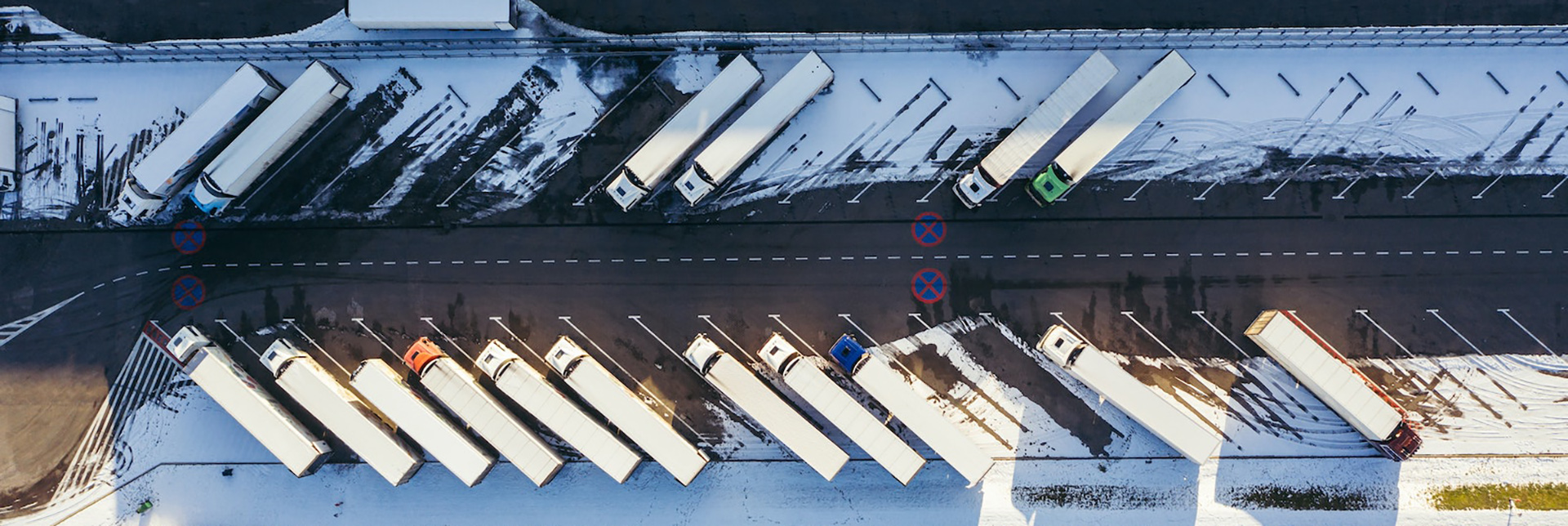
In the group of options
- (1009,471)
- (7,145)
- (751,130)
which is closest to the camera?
(751,130)

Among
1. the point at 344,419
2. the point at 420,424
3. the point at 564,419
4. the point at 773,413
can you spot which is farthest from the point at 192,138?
the point at 773,413

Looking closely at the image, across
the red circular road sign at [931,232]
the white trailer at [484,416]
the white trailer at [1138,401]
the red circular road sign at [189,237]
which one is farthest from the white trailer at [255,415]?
the white trailer at [1138,401]

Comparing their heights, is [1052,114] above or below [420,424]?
below

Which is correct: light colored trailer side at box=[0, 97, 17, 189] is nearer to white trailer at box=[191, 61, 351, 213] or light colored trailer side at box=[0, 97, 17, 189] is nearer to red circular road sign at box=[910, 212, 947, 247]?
white trailer at box=[191, 61, 351, 213]

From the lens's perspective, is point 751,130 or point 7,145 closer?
point 751,130

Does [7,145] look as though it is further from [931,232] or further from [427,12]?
[931,232]

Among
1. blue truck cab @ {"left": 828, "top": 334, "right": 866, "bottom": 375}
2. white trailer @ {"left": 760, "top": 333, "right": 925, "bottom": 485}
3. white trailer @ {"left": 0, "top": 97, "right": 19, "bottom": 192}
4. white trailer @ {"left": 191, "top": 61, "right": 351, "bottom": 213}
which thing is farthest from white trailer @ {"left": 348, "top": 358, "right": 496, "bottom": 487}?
white trailer @ {"left": 0, "top": 97, "right": 19, "bottom": 192}

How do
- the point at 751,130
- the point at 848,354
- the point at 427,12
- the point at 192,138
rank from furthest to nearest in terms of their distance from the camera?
1. the point at 848,354
2. the point at 427,12
3. the point at 751,130
4. the point at 192,138

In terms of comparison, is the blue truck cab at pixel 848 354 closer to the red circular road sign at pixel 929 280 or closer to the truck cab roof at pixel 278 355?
the red circular road sign at pixel 929 280
